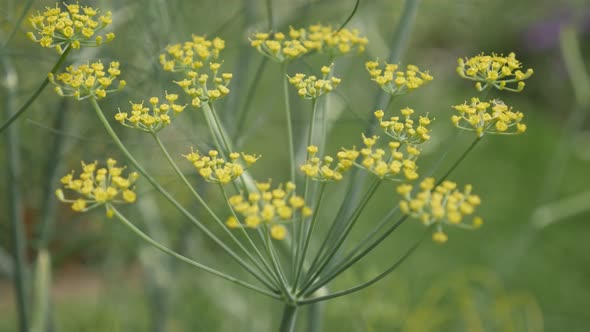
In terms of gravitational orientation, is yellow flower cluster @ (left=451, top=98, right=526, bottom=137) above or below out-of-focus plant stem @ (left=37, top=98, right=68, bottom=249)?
above

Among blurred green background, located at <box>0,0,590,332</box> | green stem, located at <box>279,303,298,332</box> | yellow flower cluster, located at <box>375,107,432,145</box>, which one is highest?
yellow flower cluster, located at <box>375,107,432,145</box>

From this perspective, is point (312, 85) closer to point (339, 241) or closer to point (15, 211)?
point (339, 241)

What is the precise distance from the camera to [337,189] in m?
1.79

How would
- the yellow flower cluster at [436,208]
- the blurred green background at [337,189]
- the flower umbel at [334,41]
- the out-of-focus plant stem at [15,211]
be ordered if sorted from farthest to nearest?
the blurred green background at [337,189] → the out-of-focus plant stem at [15,211] → the flower umbel at [334,41] → the yellow flower cluster at [436,208]

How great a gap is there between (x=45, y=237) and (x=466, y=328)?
1.05 meters

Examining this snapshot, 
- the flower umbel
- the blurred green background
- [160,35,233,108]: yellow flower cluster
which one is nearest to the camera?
[160,35,233,108]: yellow flower cluster

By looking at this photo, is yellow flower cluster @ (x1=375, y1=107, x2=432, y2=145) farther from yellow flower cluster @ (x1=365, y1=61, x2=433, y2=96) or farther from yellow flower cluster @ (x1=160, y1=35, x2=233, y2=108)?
yellow flower cluster @ (x1=160, y1=35, x2=233, y2=108)

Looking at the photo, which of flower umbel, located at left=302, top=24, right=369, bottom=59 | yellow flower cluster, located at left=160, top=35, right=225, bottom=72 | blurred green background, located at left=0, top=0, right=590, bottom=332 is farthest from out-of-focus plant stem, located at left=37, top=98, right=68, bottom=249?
flower umbel, located at left=302, top=24, right=369, bottom=59

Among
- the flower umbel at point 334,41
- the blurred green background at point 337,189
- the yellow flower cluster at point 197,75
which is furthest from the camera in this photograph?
the blurred green background at point 337,189

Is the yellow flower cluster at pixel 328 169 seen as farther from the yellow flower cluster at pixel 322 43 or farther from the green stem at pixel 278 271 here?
the yellow flower cluster at pixel 322 43

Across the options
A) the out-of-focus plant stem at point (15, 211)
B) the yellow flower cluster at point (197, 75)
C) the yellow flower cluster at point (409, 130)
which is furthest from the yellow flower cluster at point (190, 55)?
the out-of-focus plant stem at point (15, 211)

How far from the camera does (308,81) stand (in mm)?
699

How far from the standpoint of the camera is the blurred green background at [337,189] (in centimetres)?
120

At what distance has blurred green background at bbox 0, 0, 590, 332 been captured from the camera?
47.1 inches
